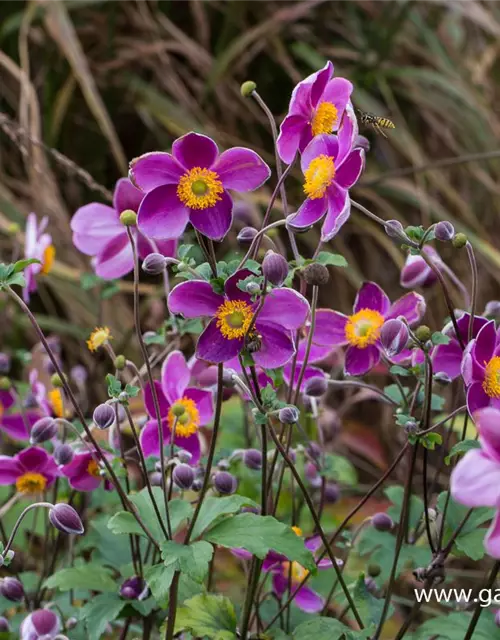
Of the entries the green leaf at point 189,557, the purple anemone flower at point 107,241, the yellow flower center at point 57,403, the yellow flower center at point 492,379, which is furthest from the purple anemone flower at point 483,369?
the yellow flower center at point 57,403

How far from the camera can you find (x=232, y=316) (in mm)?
614

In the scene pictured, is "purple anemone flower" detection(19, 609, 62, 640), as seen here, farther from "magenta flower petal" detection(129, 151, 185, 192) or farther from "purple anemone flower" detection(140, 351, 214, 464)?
"magenta flower petal" detection(129, 151, 185, 192)

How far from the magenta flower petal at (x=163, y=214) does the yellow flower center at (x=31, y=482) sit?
0.30 metres

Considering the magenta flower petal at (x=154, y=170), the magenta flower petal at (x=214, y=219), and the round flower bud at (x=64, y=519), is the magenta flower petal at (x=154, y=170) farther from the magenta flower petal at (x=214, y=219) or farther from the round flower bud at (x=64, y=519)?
the round flower bud at (x=64, y=519)

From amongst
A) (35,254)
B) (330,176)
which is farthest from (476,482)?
(35,254)

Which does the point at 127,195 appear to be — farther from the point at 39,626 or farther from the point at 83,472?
the point at 39,626

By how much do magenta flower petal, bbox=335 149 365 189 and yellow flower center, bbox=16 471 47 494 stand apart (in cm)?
41

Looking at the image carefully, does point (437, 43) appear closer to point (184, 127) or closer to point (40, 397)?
point (184, 127)

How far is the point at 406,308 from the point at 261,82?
4.48 feet

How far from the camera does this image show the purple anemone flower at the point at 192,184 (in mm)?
630

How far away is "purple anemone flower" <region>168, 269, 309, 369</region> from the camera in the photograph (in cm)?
61

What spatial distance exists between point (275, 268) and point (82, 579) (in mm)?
363

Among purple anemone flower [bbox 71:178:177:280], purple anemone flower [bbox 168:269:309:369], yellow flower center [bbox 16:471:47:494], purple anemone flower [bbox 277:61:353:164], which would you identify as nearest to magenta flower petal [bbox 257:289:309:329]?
purple anemone flower [bbox 168:269:309:369]

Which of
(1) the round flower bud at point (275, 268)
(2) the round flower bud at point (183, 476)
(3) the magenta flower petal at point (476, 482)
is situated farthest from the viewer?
(2) the round flower bud at point (183, 476)
